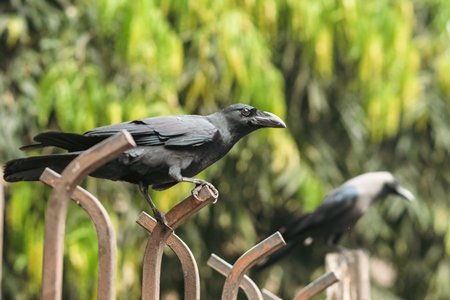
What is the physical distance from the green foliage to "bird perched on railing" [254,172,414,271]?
0.46 meters

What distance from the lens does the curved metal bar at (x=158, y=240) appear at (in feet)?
6.94

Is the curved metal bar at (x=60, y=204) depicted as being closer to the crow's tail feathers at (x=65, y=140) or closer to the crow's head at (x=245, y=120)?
the crow's tail feathers at (x=65, y=140)

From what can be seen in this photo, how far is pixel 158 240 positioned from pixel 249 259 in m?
0.32

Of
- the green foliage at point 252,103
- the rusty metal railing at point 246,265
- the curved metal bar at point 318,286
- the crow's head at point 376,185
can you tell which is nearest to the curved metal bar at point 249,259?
the rusty metal railing at point 246,265

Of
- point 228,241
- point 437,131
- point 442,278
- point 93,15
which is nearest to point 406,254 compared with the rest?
point 442,278

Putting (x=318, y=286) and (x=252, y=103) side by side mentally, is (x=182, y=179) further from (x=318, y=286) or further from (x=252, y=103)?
(x=252, y=103)

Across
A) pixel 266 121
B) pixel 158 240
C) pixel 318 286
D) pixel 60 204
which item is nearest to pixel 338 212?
pixel 318 286

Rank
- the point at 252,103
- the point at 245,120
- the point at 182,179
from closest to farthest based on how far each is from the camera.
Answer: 1. the point at 182,179
2. the point at 245,120
3. the point at 252,103

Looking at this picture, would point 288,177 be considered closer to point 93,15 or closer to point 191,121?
point 93,15

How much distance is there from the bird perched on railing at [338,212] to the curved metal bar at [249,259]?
118 inches

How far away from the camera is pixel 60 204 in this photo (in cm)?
169

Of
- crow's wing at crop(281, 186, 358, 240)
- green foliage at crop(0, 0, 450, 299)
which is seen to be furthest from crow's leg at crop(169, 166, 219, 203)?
crow's wing at crop(281, 186, 358, 240)

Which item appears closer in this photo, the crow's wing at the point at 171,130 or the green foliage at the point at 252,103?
the crow's wing at the point at 171,130

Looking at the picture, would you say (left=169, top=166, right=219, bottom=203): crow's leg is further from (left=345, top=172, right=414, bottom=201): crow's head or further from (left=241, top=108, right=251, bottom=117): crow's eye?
(left=345, top=172, right=414, bottom=201): crow's head
